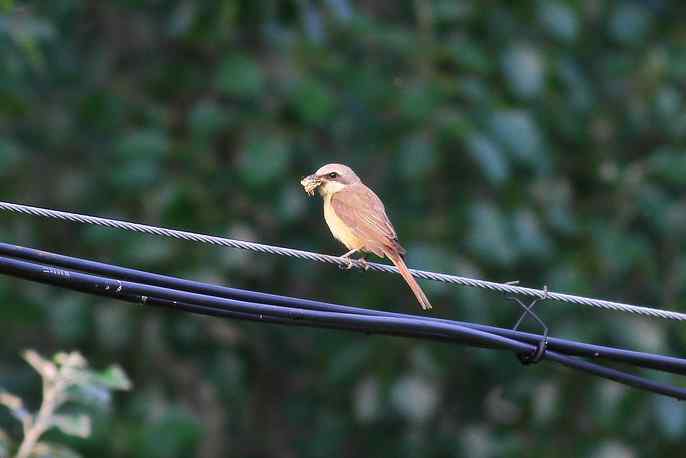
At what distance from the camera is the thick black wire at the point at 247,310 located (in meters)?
4.30

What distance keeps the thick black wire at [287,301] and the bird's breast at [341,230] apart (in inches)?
90.9

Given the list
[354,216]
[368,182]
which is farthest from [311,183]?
[368,182]

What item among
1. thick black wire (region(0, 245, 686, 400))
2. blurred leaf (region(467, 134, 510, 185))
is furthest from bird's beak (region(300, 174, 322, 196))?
thick black wire (region(0, 245, 686, 400))

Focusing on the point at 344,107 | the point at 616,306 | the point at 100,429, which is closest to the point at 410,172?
the point at 344,107

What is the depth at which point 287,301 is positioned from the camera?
4555 millimetres

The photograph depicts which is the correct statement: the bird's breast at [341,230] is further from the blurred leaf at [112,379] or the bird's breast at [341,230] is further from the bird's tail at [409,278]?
the blurred leaf at [112,379]

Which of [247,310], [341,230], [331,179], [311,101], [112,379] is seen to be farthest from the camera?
[311,101]

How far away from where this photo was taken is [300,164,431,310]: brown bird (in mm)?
6652

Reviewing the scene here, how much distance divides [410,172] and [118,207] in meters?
2.27

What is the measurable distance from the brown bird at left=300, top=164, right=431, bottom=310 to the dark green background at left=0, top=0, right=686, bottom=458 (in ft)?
5.05

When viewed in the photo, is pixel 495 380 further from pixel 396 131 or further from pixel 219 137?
pixel 219 137

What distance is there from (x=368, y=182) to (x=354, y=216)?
447 centimetres

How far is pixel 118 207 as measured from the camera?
10.1m

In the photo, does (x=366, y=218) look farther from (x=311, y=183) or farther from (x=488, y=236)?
(x=488, y=236)
